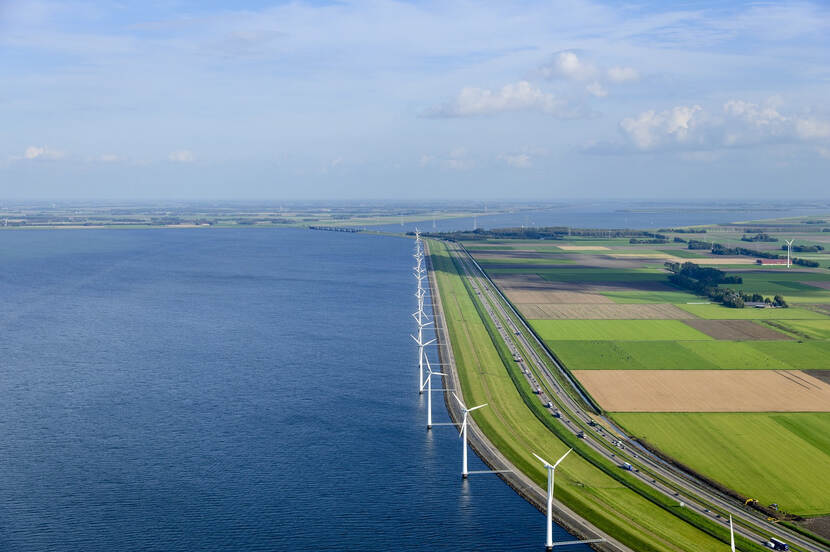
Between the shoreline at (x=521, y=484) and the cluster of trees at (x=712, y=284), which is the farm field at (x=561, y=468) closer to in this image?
the shoreline at (x=521, y=484)

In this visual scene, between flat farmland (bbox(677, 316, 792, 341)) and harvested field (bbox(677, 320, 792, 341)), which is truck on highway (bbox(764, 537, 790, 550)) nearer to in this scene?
harvested field (bbox(677, 320, 792, 341))

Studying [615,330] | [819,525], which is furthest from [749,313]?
[819,525]

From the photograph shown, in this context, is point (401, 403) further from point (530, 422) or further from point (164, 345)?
point (164, 345)

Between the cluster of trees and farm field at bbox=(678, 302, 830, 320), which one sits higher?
the cluster of trees

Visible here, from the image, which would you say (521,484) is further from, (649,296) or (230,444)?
(649,296)

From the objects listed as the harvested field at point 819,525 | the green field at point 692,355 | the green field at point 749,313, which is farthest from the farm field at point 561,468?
the green field at point 749,313

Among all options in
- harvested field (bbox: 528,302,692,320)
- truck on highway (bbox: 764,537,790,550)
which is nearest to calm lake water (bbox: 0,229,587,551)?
truck on highway (bbox: 764,537,790,550)
